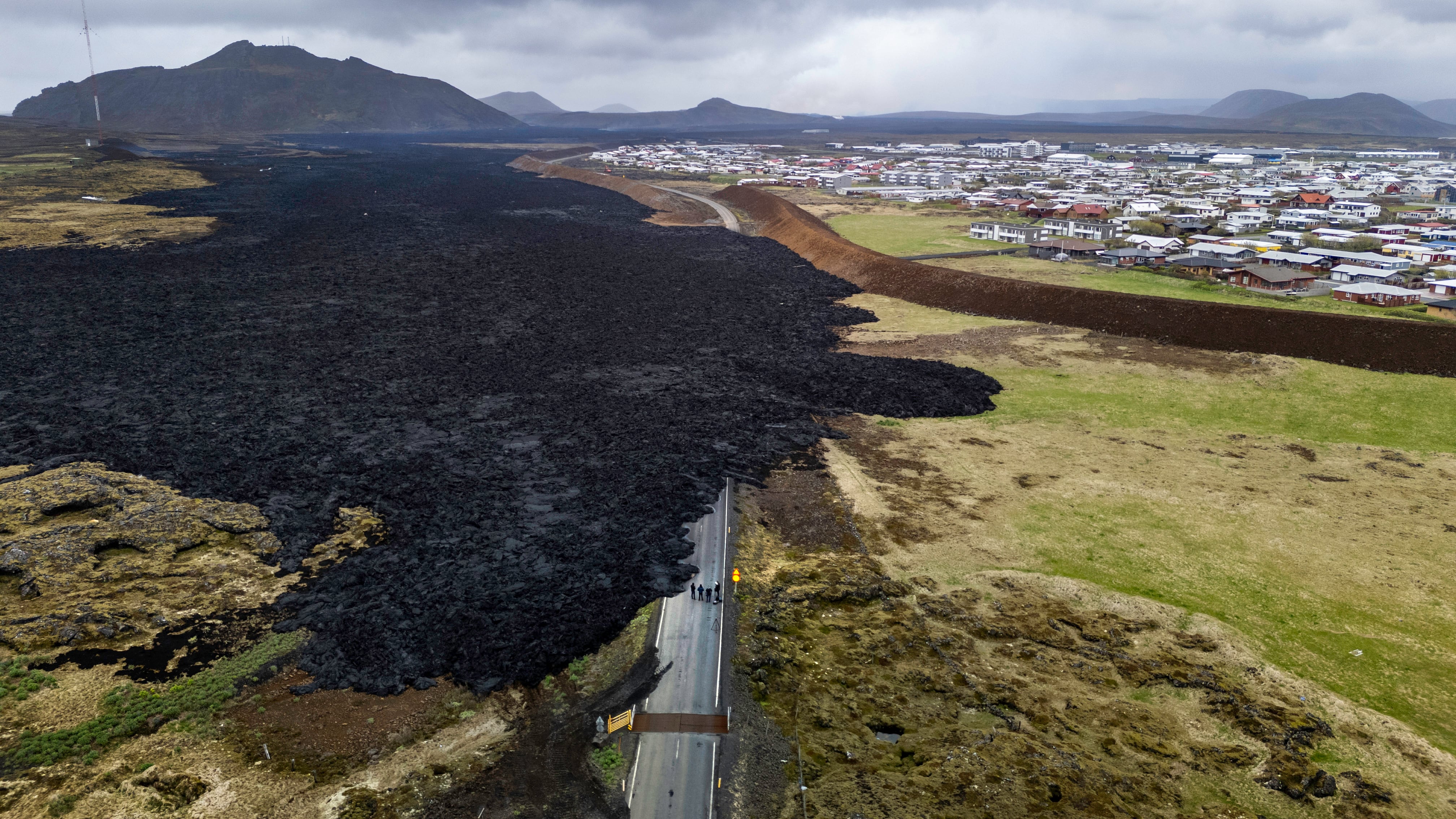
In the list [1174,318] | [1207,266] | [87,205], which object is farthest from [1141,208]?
[87,205]

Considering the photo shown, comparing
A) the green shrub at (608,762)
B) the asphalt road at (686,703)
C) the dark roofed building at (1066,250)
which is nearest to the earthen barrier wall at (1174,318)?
the dark roofed building at (1066,250)

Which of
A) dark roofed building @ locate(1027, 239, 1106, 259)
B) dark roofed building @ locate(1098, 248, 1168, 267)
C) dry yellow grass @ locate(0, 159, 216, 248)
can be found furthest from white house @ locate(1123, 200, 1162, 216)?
dry yellow grass @ locate(0, 159, 216, 248)

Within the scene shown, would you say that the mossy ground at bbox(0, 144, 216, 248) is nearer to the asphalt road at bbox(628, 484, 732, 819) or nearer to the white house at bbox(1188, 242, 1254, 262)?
the asphalt road at bbox(628, 484, 732, 819)

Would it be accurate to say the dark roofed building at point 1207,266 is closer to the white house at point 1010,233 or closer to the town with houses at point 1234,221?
the town with houses at point 1234,221

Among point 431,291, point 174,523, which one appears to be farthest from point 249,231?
point 174,523

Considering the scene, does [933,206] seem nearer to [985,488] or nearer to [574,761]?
[985,488]

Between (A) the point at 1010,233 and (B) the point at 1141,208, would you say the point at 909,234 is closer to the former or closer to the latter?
(A) the point at 1010,233
